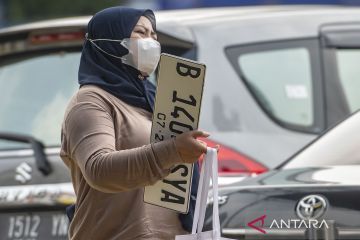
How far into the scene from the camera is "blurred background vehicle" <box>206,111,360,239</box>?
448 cm

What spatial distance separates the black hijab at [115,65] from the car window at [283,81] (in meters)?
2.45

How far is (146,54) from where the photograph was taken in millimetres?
4242

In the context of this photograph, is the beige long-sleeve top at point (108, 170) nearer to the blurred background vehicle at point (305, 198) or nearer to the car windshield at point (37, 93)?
the blurred background vehicle at point (305, 198)

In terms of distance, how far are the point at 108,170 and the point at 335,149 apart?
173 centimetres

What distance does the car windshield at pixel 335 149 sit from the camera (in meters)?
5.25

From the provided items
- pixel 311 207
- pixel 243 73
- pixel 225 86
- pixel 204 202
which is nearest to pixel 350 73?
pixel 243 73

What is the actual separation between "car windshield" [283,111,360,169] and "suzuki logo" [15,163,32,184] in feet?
5.45

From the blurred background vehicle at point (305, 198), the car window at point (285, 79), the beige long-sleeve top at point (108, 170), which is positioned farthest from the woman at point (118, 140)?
the car window at point (285, 79)

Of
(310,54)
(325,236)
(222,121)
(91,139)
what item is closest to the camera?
(91,139)

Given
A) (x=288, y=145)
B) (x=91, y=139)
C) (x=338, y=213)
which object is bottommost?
(x=288, y=145)

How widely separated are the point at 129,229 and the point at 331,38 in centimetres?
312

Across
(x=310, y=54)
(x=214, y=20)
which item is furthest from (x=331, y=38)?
(x=214, y=20)

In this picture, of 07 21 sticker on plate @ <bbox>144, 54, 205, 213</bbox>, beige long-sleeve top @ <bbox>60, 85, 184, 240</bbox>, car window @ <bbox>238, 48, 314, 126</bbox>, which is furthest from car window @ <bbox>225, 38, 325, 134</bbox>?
07 21 sticker on plate @ <bbox>144, 54, 205, 213</bbox>

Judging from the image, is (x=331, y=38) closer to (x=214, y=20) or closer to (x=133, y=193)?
(x=214, y=20)
